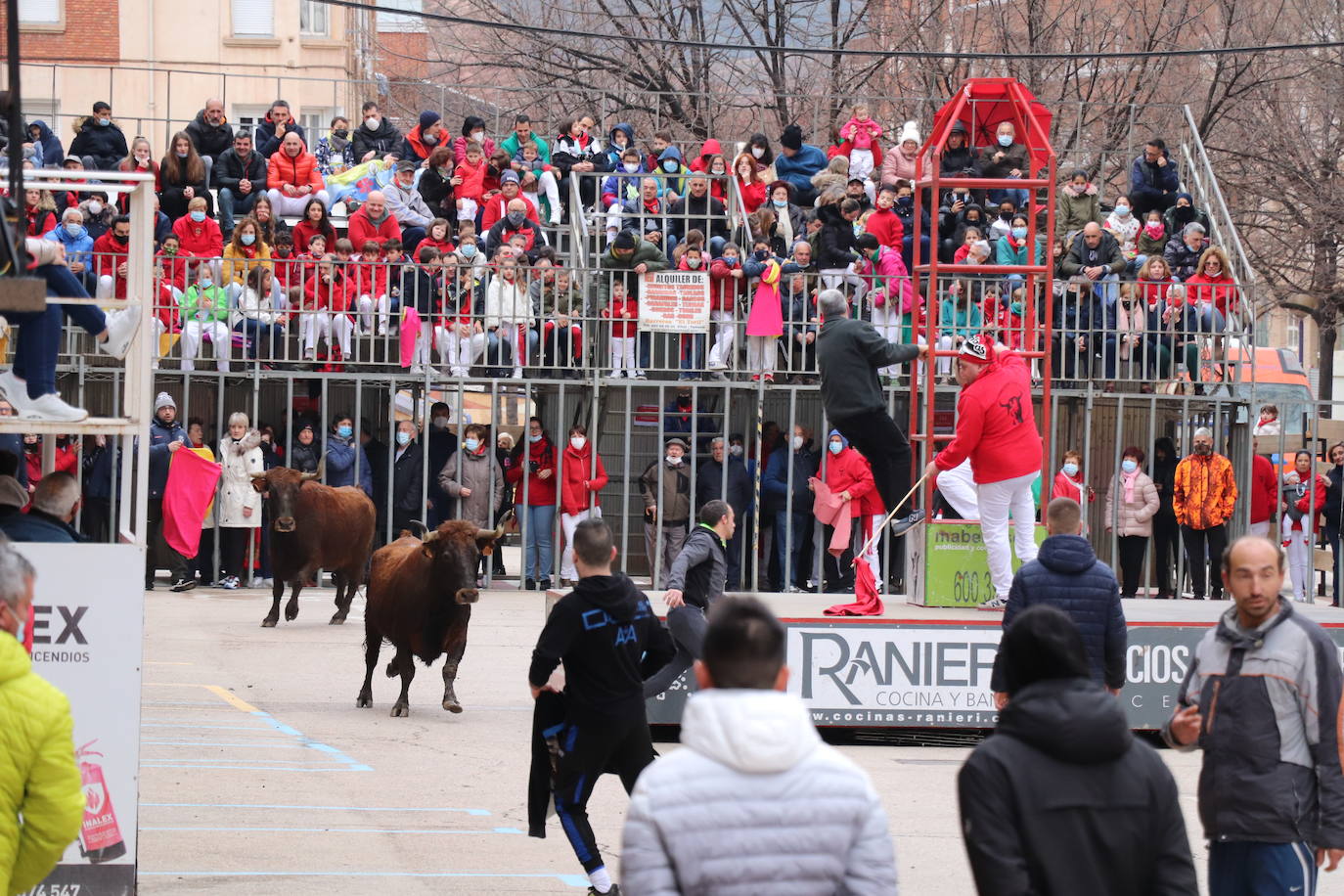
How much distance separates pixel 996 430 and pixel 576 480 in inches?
410

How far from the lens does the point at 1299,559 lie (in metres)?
22.3

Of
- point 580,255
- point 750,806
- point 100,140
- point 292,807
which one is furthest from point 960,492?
point 100,140

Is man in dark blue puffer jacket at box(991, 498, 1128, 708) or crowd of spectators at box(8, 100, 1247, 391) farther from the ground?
crowd of spectators at box(8, 100, 1247, 391)

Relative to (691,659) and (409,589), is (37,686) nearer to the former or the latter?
(691,659)

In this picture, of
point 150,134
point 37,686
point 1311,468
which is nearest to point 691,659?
point 37,686

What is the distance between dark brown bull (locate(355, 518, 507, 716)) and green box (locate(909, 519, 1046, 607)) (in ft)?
9.71

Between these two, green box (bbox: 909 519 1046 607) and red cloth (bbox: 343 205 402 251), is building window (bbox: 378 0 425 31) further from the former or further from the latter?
green box (bbox: 909 519 1046 607)

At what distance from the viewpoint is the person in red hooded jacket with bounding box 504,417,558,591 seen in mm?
21625

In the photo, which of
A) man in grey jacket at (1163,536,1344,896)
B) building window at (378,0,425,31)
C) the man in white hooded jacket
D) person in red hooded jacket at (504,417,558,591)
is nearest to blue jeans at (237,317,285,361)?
person in red hooded jacket at (504,417,558,591)

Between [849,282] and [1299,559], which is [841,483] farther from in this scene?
[1299,559]

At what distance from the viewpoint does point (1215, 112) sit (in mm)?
32250

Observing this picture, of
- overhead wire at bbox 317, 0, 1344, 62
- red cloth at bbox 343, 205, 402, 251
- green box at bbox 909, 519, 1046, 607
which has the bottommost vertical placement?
green box at bbox 909, 519, 1046, 607

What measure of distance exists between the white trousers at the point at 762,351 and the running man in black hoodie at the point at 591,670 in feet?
44.6

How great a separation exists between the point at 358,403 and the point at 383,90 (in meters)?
12.6
